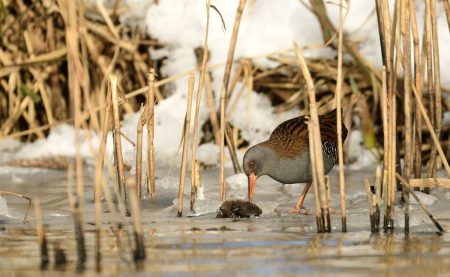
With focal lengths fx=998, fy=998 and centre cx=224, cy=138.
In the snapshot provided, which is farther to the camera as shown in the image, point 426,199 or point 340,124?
point 426,199

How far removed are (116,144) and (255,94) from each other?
9.99 feet

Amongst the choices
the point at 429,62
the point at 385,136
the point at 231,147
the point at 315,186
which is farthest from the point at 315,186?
the point at 231,147

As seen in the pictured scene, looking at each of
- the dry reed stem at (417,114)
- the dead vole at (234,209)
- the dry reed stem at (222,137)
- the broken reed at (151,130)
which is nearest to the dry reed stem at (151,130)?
the broken reed at (151,130)

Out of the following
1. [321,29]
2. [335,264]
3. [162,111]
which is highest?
[321,29]

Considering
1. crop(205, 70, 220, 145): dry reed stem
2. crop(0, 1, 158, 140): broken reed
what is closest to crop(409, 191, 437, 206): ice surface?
crop(205, 70, 220, 145): dry reed stem

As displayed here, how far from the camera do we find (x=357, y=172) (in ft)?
24.7

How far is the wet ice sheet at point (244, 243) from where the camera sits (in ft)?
12.5

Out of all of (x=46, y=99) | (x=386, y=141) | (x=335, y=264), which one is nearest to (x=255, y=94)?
(x=46, y=99)

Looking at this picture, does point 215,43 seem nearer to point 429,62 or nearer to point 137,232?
point 429,62

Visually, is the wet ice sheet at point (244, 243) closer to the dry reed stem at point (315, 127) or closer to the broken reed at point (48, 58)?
the dry reed stem at point (315, 127)

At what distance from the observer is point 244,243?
4.49 m

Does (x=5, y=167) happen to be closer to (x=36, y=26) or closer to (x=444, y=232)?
(x=36, y=26)

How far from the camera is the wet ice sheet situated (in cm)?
382

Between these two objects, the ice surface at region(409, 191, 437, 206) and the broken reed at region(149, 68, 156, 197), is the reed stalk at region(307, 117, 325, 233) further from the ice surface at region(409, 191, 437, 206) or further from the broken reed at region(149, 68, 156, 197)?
the ice surface at region(409, 191, 437, 206)
